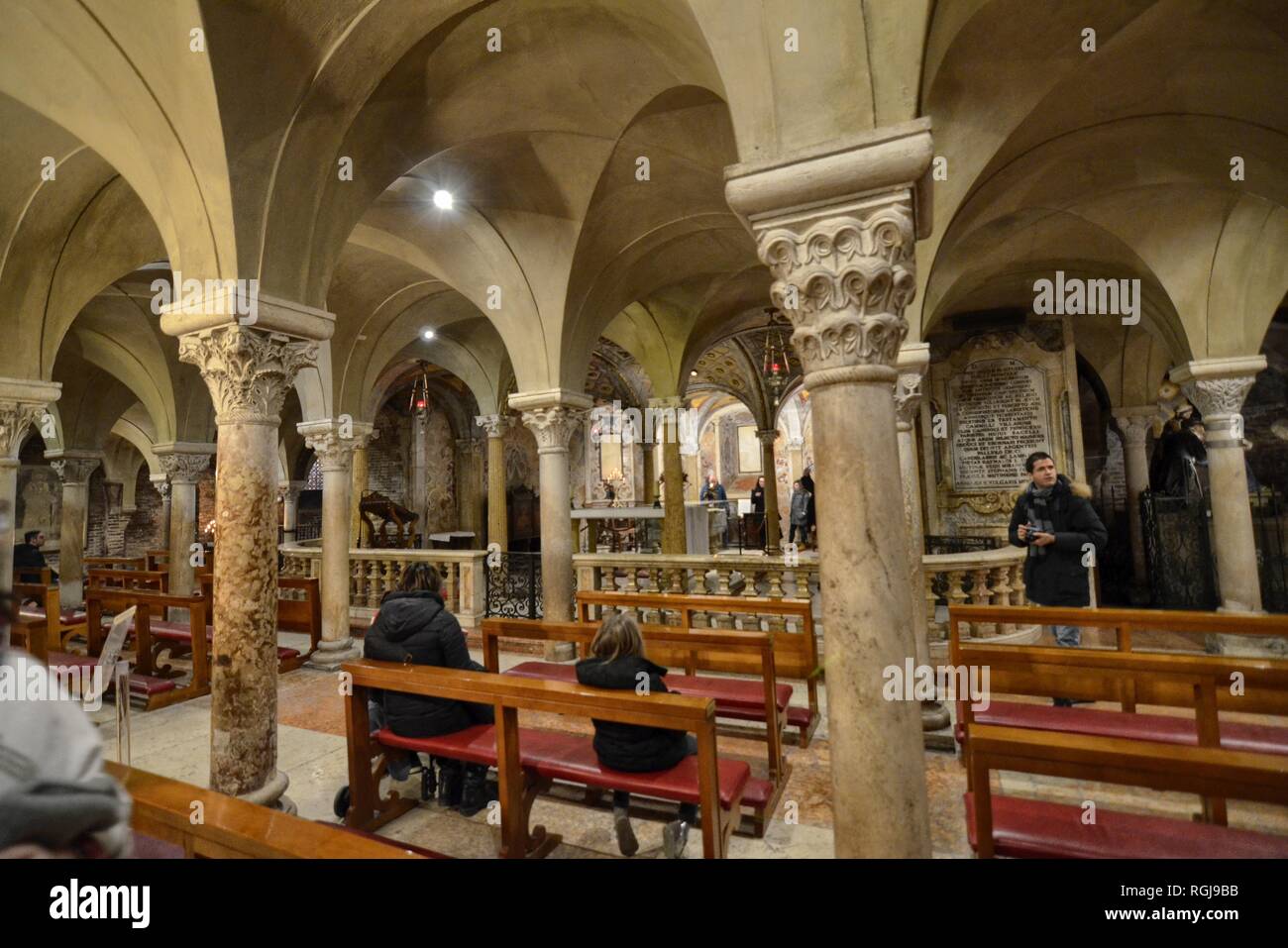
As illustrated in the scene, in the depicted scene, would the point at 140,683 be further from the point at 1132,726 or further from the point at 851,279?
the point at 1132,726

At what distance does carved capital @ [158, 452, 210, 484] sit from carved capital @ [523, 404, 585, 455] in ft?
25.5

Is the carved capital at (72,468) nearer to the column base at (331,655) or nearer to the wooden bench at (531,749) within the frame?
the column base at (331,655)

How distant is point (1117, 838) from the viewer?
207 cm

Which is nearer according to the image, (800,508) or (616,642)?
(616,642)

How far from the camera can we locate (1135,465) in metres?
11.6

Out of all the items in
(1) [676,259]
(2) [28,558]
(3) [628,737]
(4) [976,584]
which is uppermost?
(1) [676,259]

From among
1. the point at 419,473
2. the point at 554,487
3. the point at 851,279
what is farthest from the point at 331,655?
the point at 419,473

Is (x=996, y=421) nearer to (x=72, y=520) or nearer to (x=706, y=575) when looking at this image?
(x=706, y=575)

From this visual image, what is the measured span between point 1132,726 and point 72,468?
1583 cm

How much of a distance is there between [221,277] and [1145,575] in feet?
46.8

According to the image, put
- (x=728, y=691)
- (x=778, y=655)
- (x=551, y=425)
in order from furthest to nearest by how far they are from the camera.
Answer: (x=551, y=425)
(x=778, y=655)
(x=728, y=691)

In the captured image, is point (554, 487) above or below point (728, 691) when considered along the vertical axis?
above

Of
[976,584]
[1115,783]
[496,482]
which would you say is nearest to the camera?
[1115,783]
